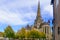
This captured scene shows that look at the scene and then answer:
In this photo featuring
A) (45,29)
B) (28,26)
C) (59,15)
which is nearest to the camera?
(59,15)

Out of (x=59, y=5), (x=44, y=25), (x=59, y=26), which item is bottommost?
(x=59, y=26)

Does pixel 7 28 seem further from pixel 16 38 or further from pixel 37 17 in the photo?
pixel 37 17

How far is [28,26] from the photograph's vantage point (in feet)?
405

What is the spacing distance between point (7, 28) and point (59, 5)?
2069 inches

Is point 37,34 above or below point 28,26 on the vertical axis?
below

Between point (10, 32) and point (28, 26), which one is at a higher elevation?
point (28, 26)

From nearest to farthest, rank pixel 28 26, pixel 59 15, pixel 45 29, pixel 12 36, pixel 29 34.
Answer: pixel 59 15 → pixel 12 36 → pixel 29 34 → pixel 45 29 → pixel 28 26

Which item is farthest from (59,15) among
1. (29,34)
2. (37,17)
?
(37,17)

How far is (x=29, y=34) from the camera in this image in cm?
6812

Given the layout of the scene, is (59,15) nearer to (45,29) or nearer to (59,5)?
(59,5)

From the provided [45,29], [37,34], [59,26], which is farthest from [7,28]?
[59,26]

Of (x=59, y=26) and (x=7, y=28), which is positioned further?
(x=7, y=28)

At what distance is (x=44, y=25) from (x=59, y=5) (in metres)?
97.2

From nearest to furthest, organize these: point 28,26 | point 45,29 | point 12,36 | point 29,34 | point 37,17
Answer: point 12,36 < point 29,34 < point 45,29 < point 28,26 < point 37,17
